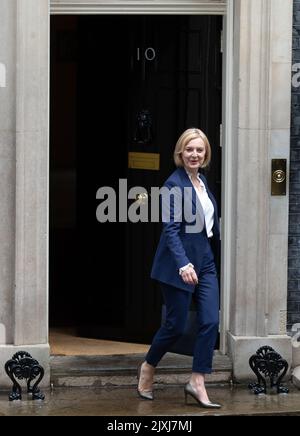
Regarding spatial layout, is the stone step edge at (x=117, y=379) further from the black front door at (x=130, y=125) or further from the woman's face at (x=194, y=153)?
the woman's face at (x=194, y=153)

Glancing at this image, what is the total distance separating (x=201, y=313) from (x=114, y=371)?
1.05m

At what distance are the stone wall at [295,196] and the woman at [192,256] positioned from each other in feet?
2.94

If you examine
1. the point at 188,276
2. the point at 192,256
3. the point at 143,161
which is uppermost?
the point at 143,161

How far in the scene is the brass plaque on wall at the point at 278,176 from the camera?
977 centimetres

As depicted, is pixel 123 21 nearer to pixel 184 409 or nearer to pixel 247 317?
pixel 247 317

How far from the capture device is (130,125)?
1062cm

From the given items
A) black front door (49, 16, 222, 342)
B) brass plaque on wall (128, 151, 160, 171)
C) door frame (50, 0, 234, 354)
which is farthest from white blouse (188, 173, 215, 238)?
brass plaque on wall (128, 151, 160, 171)

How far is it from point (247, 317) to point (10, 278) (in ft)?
5.63

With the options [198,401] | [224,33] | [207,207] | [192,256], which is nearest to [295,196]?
[207,207]

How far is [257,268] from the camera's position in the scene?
9.77 metres

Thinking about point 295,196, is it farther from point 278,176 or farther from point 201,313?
point 201,313

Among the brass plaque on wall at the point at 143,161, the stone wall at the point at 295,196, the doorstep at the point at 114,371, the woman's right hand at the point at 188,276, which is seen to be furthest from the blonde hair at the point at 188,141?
the doorstep at the point at 114,371

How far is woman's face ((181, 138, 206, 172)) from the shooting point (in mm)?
8977

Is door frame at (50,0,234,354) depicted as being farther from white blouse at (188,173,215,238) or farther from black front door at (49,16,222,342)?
white blouse at (188,173,215,238)
